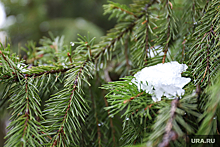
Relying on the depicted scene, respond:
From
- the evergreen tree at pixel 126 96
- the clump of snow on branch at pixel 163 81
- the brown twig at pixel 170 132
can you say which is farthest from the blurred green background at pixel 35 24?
the brown twig at pixel 170 132

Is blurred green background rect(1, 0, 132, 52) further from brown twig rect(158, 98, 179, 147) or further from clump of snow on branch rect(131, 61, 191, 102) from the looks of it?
brown twig rect(158, 98, 179, 147)

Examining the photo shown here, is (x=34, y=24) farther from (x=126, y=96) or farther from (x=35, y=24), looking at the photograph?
(x=126, y=96)

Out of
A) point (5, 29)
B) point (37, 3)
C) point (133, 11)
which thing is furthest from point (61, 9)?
point (133, 11)

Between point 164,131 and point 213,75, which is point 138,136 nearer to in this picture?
point 164,131

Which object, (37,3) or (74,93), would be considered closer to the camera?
(74,93)

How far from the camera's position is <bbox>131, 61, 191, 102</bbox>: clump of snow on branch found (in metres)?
0.39

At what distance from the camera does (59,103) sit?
46cm

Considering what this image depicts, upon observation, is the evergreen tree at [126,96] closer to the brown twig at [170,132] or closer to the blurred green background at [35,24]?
the brown twig at [170,132]

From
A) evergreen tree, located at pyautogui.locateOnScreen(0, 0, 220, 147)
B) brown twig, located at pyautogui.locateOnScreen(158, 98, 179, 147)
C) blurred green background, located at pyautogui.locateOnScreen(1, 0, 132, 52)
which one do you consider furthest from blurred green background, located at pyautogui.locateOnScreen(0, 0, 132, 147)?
brown twig, located at pyautogui.locateOnScreen(158, 98, 179, 147)

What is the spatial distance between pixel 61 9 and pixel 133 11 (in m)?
1.97

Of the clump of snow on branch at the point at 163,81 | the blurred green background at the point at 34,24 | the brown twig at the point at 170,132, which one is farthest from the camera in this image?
the blurred green background at the point at 34,24

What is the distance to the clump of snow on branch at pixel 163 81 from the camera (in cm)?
39

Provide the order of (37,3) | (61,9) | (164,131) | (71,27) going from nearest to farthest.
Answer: (164,131), (71,27), (37,3), (61,9)

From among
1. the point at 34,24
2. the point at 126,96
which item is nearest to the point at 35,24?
the point at 34,24
